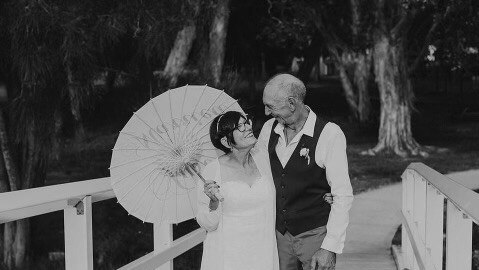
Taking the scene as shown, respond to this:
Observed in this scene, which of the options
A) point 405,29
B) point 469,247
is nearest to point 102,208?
point 469,247

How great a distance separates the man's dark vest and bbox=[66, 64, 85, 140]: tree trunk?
20.6 ft

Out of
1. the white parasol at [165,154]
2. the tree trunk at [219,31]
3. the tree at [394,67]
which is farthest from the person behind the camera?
the tree at [394,67]

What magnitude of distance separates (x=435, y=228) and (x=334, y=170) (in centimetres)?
118

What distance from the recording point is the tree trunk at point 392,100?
74.3 ft

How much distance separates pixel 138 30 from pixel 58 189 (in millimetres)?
6143

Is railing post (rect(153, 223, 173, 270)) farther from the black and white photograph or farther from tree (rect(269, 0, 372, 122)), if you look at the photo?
tree (rect(269, 0, 372, 122))

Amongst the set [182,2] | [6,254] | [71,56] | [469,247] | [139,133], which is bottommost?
[6,254]

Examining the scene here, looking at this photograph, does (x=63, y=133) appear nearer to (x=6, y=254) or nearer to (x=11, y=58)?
(x=11, y=58)

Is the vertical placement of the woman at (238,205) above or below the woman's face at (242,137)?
below

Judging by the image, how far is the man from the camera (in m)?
3.57

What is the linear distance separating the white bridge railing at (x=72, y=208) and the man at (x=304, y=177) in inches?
28.7

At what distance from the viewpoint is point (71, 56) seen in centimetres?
954

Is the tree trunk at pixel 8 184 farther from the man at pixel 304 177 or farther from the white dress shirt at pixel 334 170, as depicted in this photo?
the white dress shirt at pixel 334 170

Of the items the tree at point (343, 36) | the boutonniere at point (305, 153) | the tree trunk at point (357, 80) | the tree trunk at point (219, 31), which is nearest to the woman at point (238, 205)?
the boutonniere at point (305, 153)
